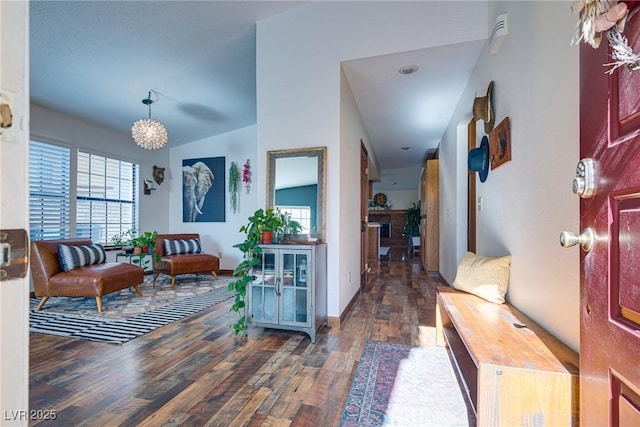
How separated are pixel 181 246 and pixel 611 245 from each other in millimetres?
5277

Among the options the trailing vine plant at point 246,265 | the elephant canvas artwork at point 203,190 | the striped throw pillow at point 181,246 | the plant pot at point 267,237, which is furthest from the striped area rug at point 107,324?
the elephant canvas artwork at point 203,190

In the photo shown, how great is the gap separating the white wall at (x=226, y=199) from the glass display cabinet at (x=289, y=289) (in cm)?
301

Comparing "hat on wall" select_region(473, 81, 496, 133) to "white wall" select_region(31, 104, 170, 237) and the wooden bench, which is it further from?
"white wall" select_region(31, 104, 170, 237)

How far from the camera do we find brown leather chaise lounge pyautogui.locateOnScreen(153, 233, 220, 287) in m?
4.47

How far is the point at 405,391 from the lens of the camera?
1.67m

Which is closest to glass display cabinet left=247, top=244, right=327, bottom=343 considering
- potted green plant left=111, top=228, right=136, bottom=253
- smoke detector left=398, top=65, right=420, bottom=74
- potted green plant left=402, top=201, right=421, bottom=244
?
smoke detector left=398, top=65, right=420, bottom=74

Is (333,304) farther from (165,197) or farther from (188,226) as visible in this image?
(165,197)

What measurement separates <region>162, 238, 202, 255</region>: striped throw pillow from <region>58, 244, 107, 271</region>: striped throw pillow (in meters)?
1.03

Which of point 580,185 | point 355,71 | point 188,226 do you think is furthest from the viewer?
point 188,226

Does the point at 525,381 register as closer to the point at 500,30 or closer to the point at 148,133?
the point at 500,30

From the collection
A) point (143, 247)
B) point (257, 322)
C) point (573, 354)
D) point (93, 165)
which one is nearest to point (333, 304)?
point (257, 322)

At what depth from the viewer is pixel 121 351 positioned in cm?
221

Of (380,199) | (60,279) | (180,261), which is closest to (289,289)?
(60,279)

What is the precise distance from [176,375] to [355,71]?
9.76 feet
